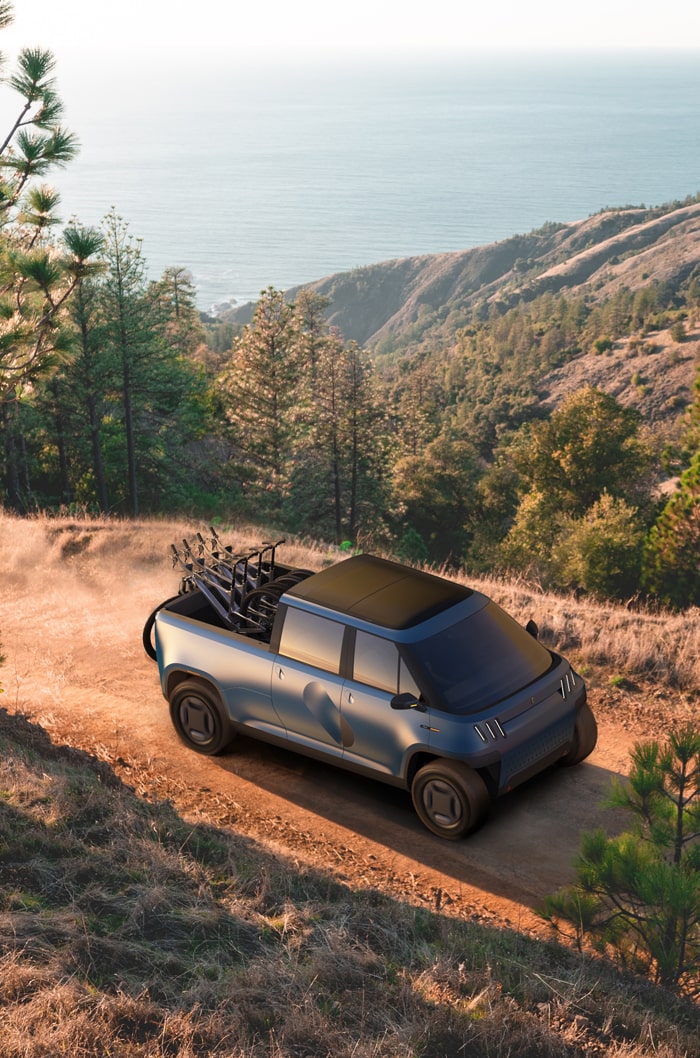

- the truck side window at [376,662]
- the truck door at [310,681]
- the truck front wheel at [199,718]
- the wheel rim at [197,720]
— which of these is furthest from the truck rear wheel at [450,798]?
the wheel rim at [197,720]

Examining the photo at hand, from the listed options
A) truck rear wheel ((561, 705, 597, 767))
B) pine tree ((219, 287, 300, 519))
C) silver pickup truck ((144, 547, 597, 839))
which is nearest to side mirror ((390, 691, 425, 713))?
silver pickup truck ((144, 547, 597, 839))

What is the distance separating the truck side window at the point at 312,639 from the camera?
791 centimetres

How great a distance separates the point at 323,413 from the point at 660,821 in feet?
152

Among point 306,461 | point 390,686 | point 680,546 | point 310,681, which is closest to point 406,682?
point 390,686

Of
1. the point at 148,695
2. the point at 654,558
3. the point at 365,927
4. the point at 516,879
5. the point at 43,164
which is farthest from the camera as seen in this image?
the point at 654,558

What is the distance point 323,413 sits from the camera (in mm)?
51031

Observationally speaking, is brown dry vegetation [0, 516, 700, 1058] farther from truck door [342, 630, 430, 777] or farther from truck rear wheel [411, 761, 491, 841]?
truck door [342, 630, 430, 777]

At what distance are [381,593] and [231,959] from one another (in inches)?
142

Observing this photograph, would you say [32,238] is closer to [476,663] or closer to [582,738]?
[476,663]

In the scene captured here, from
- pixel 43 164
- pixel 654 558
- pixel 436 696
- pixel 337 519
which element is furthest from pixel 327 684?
pixel 337 519

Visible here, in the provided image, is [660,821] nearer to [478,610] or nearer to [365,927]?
[365,927]

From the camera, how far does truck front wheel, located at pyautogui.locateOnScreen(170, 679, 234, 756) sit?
8.77 metres

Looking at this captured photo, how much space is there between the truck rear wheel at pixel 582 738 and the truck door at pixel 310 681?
219cm

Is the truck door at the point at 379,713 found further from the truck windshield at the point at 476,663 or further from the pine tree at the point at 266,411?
the pine tree at the point at 266,411
